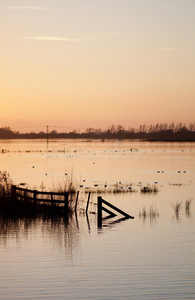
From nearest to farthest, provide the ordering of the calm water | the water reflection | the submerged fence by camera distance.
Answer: the calm water, the water reflection, the submerged fence

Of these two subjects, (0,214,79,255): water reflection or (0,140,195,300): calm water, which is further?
(0,214,79,255): water reflection

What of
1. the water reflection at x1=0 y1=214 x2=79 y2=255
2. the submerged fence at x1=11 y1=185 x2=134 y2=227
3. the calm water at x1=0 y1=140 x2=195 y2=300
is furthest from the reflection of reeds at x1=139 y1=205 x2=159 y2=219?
the water reflection at x1=0 y1=214 x2=79 y2=255

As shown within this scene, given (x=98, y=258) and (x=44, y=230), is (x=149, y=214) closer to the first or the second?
(x=44, y=230)

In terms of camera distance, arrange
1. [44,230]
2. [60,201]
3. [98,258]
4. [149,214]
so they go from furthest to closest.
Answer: [149,214], [60,201], [44,230], [98,258]

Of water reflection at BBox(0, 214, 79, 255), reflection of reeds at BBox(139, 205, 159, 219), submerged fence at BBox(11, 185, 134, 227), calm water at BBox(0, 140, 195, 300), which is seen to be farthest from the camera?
reflection of reeds at BBox(139, 205, 159, 219)

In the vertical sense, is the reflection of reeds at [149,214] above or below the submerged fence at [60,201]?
below

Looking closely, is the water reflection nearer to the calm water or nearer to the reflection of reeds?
the calm water

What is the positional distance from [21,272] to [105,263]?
3.99 meters

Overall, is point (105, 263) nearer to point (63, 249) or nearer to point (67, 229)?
point (63, 249)

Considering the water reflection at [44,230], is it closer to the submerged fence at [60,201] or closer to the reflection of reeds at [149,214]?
the submerged fence at [60,201]

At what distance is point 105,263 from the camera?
23.5m

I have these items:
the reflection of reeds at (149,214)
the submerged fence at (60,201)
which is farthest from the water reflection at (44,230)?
the reflection of reeds at (149,214)

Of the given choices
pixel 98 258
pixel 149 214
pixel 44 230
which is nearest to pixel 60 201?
pixel 44 230

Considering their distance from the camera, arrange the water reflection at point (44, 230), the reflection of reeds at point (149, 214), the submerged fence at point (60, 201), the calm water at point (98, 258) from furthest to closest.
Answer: the reflection of reeds at point (149, 214) → the submerged fence at point (60, 201) → the water reflection at point (44, 230) → the calm water at point (98, 258)
